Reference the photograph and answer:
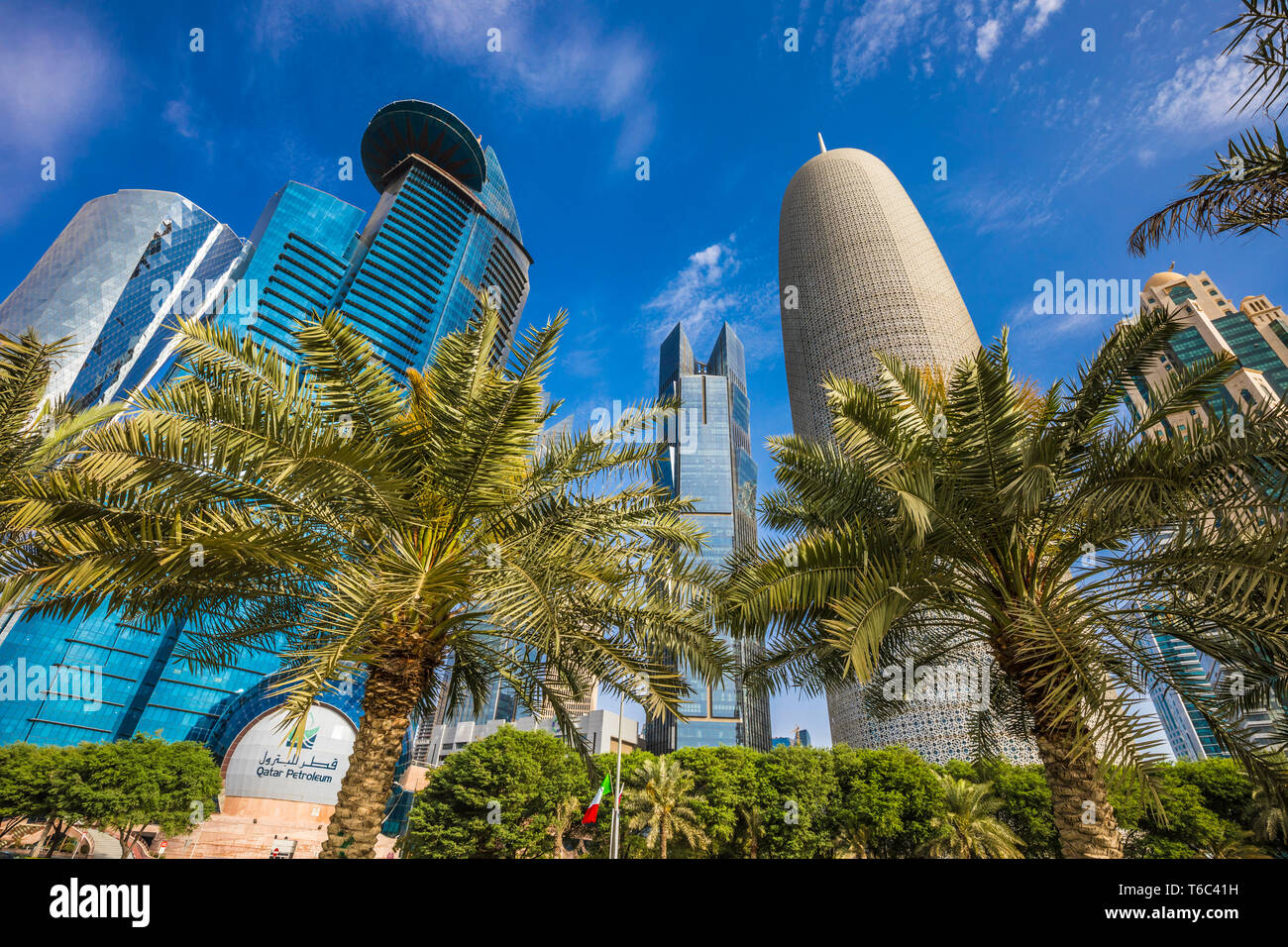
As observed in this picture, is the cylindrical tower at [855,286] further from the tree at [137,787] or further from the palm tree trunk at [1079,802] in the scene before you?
the palm tree trunk at [1079,802]

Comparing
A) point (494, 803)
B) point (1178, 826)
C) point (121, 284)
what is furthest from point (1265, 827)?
point (121, 284)

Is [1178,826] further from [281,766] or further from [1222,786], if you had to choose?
[281,766]

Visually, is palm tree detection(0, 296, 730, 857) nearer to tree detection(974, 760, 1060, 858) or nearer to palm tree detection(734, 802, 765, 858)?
palm tree detection(734, 802, 765, 858)

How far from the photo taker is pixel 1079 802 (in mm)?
7551

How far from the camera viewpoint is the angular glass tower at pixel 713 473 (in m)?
121

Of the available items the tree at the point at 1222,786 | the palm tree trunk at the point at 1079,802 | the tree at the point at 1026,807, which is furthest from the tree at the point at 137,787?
the tree at the point at 1222,786

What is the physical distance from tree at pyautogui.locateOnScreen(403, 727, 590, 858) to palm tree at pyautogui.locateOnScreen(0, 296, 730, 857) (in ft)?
83.3

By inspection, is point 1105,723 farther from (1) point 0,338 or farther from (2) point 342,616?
(1) point 0,338

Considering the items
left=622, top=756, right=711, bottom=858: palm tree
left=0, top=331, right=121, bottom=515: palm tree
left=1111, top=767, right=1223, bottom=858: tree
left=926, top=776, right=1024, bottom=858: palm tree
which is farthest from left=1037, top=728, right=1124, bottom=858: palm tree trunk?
left=622, top=756, right=711, bottom=858: palm tree

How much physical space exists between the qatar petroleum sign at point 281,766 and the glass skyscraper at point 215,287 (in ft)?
47.3

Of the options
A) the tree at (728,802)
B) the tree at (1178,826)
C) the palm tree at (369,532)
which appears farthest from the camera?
the tree at (728,802)

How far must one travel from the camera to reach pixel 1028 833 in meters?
29.2
